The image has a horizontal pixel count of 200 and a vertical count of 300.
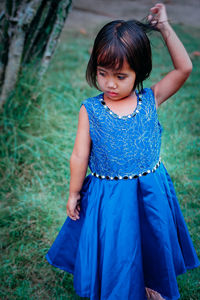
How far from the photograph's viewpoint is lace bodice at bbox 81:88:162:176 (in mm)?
1233

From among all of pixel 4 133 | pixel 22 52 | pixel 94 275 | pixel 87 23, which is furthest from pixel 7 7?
pixel 87 23

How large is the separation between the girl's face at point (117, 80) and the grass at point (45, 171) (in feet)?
3.37

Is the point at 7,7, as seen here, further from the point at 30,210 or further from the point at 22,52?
the point at 30,210

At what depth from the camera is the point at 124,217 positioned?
126cm

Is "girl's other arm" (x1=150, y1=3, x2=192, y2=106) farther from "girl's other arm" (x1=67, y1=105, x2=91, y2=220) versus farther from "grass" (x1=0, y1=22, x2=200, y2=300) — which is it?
"grass" (x1=0, y1=22, x2=200, y2=300)

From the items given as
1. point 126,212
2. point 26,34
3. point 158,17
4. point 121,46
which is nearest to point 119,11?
point 26,34

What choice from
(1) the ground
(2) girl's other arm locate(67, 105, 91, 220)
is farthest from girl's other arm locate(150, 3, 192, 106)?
(1) the ground

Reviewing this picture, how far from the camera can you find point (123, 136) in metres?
1.24

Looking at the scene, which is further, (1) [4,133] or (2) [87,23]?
(2) [87,23]

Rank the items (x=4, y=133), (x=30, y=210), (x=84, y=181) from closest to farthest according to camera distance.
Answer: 1. (x=84, y=181)
2. (x=30, y=210)
3. (x=4, y=133)

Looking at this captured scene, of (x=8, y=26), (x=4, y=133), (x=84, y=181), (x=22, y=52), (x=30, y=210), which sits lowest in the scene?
(x=30, y=210)

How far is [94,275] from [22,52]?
1.78 m

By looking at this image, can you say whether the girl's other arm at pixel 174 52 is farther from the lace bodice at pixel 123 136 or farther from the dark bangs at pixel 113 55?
the dark bangs at pixel 113 55

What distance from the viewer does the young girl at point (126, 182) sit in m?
1.24
